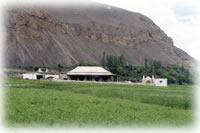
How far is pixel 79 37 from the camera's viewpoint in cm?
11225

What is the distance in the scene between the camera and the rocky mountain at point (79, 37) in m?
90.8

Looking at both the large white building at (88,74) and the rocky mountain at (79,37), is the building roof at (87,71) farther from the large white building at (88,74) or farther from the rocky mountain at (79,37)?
the rocky mountain at (79,37)

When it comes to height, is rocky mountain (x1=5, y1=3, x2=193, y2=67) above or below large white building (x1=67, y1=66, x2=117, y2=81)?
above

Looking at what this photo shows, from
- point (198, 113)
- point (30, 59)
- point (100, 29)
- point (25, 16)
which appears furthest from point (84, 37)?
point (198, 113)

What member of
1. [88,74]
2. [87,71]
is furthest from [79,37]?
[88,74]

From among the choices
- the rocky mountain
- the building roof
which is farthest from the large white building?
the rocky mountain

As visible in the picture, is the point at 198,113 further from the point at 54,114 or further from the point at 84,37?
the point at 84,37

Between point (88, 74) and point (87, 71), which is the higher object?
point (87, 71)

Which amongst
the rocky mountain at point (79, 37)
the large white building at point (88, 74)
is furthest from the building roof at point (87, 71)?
the rocky mountain at point (79, 37)

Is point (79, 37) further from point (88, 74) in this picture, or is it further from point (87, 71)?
point (88, 74)

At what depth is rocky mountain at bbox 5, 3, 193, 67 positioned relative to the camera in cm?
9075

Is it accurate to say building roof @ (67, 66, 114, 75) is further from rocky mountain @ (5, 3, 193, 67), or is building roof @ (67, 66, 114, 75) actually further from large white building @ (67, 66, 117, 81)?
rocky mountain @ (5, 3, 193, 67)

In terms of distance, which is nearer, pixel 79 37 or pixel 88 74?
pixel 88 74

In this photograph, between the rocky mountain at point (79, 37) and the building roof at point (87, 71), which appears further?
the rocky mountain at point (79, 37)
